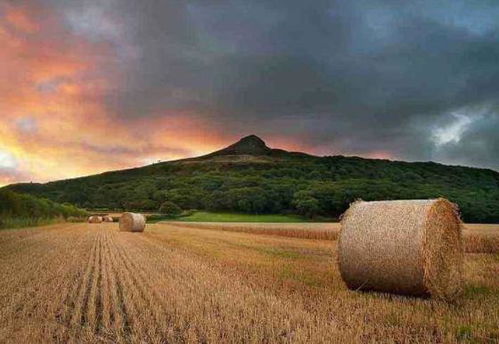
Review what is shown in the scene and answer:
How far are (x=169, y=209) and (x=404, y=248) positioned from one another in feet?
254

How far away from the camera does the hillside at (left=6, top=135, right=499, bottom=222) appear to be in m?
75.6

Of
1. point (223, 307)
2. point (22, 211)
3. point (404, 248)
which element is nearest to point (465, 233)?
point (404, 248)

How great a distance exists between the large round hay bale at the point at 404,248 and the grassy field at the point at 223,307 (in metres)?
0.35

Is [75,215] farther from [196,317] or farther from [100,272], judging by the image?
[196,317]

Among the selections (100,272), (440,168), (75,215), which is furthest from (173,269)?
(440,168)

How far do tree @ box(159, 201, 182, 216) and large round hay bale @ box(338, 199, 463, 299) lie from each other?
73.7m

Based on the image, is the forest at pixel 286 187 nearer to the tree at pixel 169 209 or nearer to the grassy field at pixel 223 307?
the tree at pixel 169 209

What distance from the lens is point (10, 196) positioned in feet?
123

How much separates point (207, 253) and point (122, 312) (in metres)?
9.57

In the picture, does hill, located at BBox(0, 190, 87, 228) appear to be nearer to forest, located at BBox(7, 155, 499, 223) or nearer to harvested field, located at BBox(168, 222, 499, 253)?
harvested field, located at BBox(168, 222, 499, 253)

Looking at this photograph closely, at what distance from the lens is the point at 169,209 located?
8500 centimetres

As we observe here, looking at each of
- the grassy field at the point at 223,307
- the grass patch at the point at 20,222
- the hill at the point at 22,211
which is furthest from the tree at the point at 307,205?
the grassy field at the point at 223,307

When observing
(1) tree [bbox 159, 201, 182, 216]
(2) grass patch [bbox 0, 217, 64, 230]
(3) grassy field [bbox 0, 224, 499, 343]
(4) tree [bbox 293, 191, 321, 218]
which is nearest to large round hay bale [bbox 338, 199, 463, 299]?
Answer: (3) grassy field [bbox 0, 224, 499, 343]

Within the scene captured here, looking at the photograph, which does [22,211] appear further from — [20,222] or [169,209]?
[169,209]
